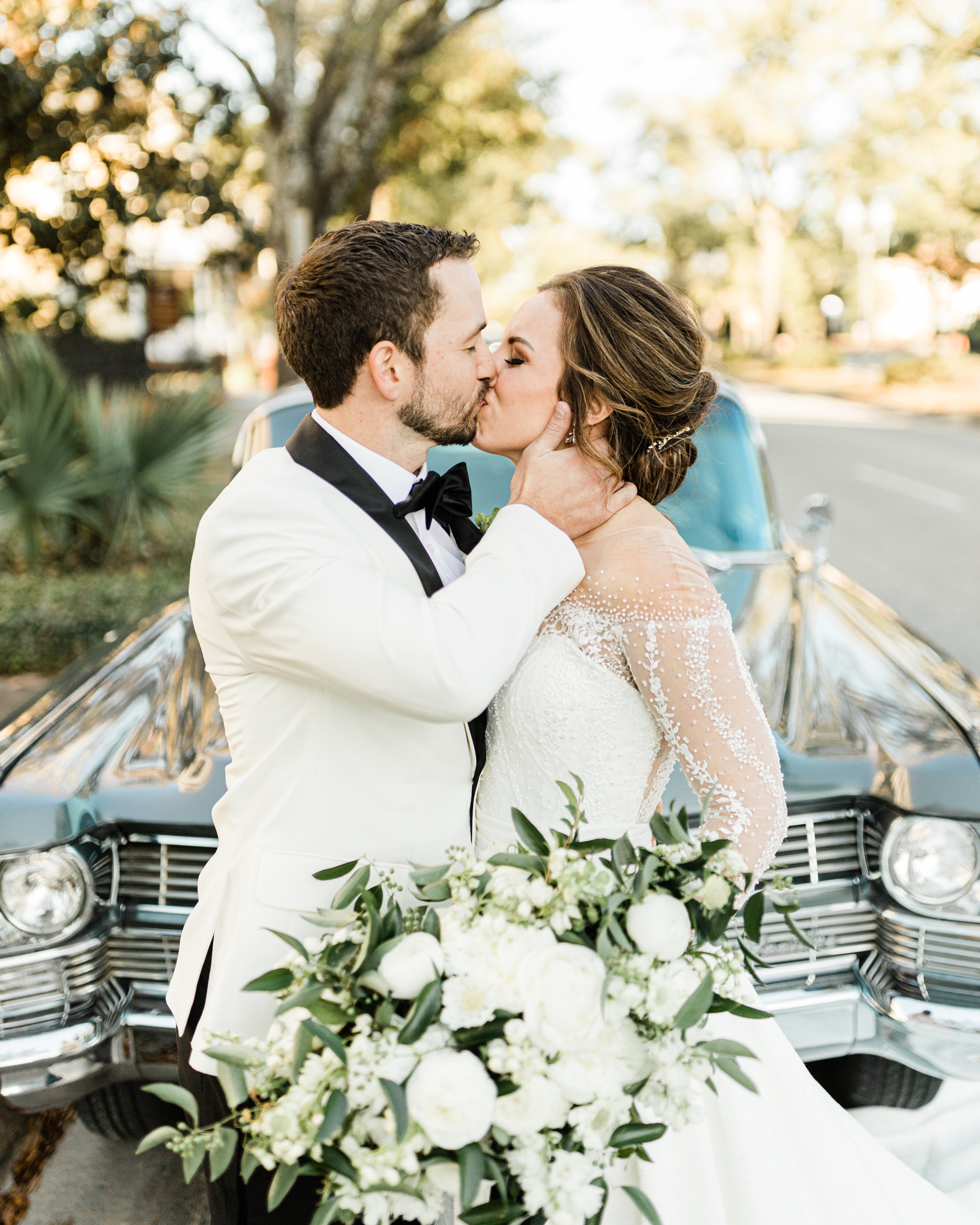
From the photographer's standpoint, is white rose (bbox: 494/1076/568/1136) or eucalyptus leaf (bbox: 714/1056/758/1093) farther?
eucalyptus leaf (bbox: 714/1056/758/1093)

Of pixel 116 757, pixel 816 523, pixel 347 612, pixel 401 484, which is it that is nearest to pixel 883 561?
pixel 816 523

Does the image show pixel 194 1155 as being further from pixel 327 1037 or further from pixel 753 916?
pixel 753 916

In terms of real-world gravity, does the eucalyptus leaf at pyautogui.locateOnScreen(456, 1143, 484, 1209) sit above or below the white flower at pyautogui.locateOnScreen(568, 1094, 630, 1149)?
below

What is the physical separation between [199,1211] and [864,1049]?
159cm

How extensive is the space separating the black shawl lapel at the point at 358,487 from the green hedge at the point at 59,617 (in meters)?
5.14

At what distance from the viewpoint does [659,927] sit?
137 cm

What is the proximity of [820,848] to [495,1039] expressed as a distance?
140cm

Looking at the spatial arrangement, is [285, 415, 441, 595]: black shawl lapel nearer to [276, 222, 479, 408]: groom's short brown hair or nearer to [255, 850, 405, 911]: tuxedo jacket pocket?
[276, 222, 479, 408]: groom's short brown hair

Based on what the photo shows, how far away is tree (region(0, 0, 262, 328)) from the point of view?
441 inches

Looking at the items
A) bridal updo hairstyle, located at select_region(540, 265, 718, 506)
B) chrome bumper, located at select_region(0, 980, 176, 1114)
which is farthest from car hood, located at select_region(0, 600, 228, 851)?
bridal updo hairstyle, located at select_region(540, 265, 718, 506)

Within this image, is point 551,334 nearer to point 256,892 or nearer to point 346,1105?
point 256,892

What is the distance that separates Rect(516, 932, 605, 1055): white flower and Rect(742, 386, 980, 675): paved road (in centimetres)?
452

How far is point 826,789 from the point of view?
2.45 m

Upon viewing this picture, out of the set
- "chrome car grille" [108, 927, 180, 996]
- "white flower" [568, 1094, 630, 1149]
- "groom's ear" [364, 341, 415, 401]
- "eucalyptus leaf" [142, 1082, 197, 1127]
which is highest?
"groom's ear" [364, 341, 415, 401]
